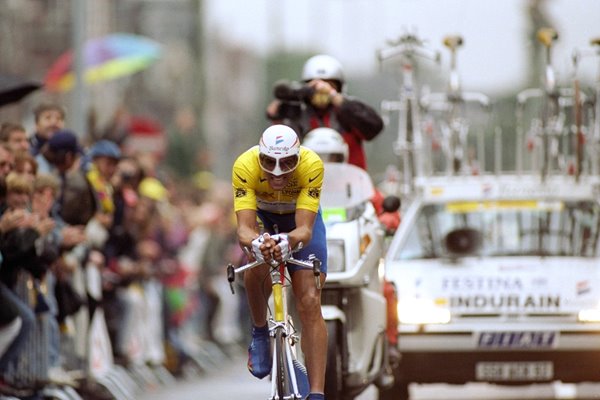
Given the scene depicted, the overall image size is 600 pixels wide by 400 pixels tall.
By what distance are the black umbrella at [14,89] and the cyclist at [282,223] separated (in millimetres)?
4607

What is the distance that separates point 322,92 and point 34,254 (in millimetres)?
2376

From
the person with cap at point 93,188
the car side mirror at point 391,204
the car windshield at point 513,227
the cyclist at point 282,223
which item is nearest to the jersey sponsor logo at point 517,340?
the car windshield at point 513,227

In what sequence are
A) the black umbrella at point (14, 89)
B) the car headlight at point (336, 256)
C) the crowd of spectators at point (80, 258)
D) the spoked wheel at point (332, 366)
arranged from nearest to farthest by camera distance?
the spoked wheel at point (332, 366)
the car headlight at point (336, 256)
the crowd of spectators at point (80, 258)
the black umbrella at point (14, 89)

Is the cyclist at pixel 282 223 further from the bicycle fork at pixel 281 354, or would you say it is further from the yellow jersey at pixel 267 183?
the bicycle fork at pixel 281 354

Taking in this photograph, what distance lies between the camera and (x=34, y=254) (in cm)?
1333

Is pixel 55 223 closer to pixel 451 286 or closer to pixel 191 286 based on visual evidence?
pixel 451 286

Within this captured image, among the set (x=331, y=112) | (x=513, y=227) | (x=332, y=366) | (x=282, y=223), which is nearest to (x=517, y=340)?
(x=513, y=227)

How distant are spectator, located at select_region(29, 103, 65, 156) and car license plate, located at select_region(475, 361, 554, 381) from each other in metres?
4.05

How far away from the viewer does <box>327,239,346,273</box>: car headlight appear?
1221 centimetres

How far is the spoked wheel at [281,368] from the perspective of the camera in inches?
400

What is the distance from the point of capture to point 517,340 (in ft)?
45.8

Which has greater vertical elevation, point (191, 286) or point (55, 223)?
point (55, 223)

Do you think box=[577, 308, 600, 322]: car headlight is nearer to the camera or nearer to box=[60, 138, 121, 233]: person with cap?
the camera

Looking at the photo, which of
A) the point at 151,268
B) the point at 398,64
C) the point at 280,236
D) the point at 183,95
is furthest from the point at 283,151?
the point at 183,95
